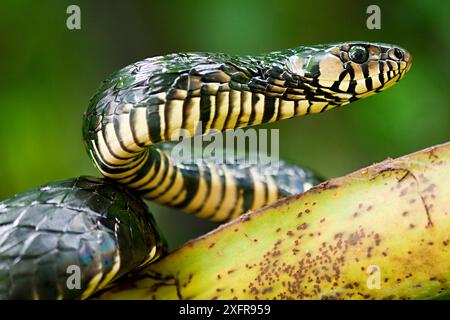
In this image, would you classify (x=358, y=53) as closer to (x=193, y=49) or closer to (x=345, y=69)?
Answer: (x=345, y=69)

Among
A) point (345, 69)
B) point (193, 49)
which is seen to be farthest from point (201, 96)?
point (193, 49)

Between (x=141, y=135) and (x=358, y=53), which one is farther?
(x=358, y=53)

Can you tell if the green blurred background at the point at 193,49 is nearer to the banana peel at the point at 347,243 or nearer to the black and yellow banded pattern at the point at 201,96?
the black and yellow banded pattern at the point at 201,96

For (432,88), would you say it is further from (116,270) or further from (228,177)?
(116,270)

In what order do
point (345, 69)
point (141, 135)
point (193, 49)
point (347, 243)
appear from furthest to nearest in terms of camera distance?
point (193, 49) → point (345, 69) → point (141, 135) → point (347, 243)

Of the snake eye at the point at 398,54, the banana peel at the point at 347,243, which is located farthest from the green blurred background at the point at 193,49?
the banana peel at the point at 347,243

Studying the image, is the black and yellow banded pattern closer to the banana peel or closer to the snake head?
the snake head

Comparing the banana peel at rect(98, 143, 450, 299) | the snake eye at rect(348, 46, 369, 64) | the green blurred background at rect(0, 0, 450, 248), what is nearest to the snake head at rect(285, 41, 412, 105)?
the snake eye at rect(348, 46, 369, 64)
